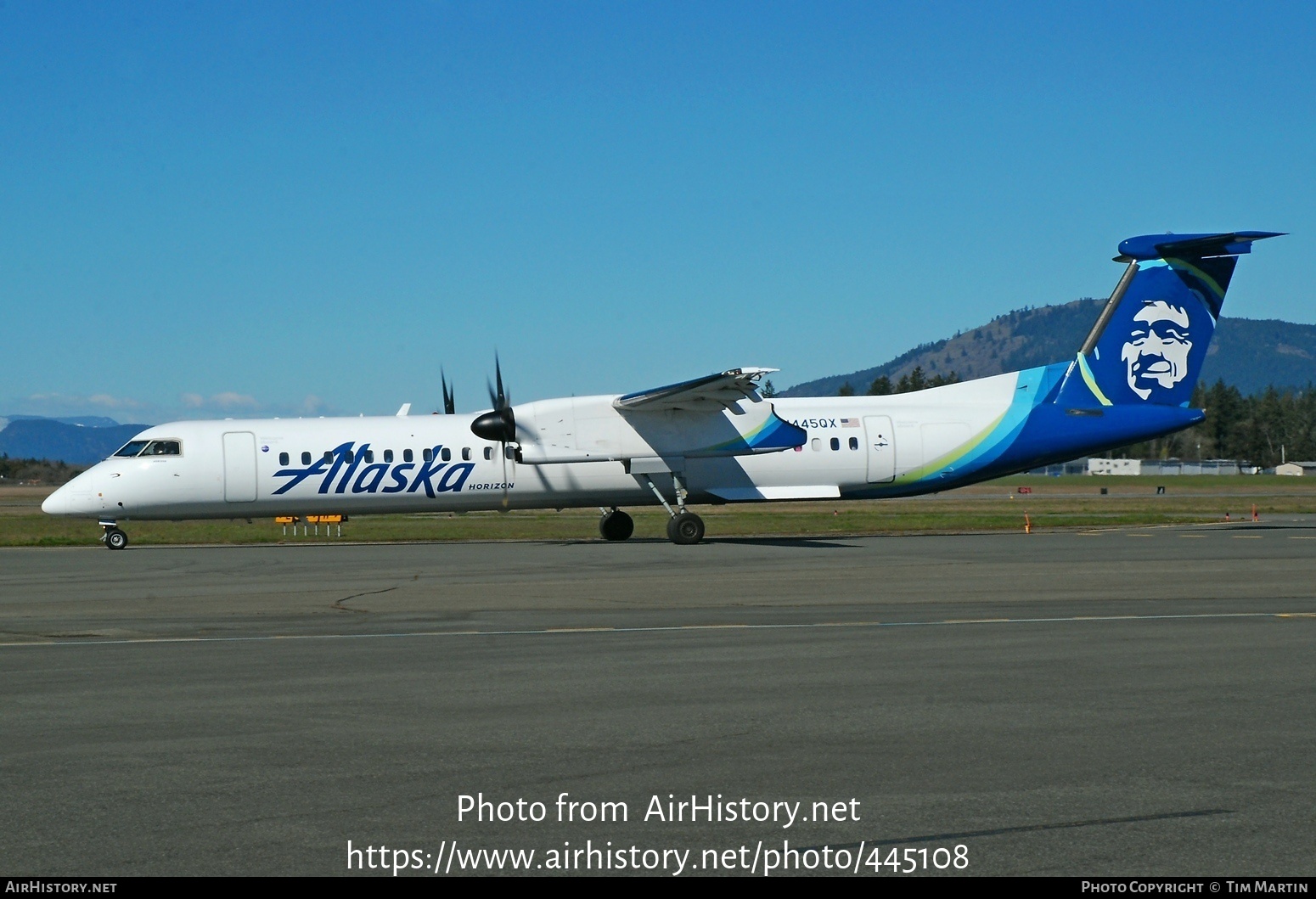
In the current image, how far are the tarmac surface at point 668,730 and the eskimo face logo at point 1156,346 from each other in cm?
1558

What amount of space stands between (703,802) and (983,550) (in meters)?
20.4

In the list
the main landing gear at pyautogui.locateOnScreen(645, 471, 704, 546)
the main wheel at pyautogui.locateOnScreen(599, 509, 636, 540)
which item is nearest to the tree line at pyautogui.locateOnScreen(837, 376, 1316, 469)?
the main wheel at pyautogui.locateOnScreen(599, 509, 636, 540)

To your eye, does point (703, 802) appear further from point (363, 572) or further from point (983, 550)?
point (983, 550)

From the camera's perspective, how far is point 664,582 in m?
19.3

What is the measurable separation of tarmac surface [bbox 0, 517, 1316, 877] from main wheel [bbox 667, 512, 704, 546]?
40.4ft

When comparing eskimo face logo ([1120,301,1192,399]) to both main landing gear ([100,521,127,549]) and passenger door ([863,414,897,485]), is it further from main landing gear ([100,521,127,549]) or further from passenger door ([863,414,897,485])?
main landing gear ([100,521,127,549])

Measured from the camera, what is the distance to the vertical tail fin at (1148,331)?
31.4 meters

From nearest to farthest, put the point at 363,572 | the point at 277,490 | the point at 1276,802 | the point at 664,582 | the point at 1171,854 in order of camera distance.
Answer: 1. the point at 1171,854
2. the point at 1276,802
3. the point at 664,582
4. the point at 363,572
5. the point at 277,490

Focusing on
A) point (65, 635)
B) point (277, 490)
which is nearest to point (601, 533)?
point (277, 490)

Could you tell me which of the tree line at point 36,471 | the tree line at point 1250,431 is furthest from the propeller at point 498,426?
the tree line at point 1250,431

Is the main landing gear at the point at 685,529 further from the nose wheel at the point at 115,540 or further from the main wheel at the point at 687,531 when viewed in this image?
the nose wheel at the point at 115,540

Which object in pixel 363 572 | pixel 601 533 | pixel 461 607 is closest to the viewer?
pixel 461 607

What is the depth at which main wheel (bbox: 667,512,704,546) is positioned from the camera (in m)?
29.7

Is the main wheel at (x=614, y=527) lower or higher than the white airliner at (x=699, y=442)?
lower
